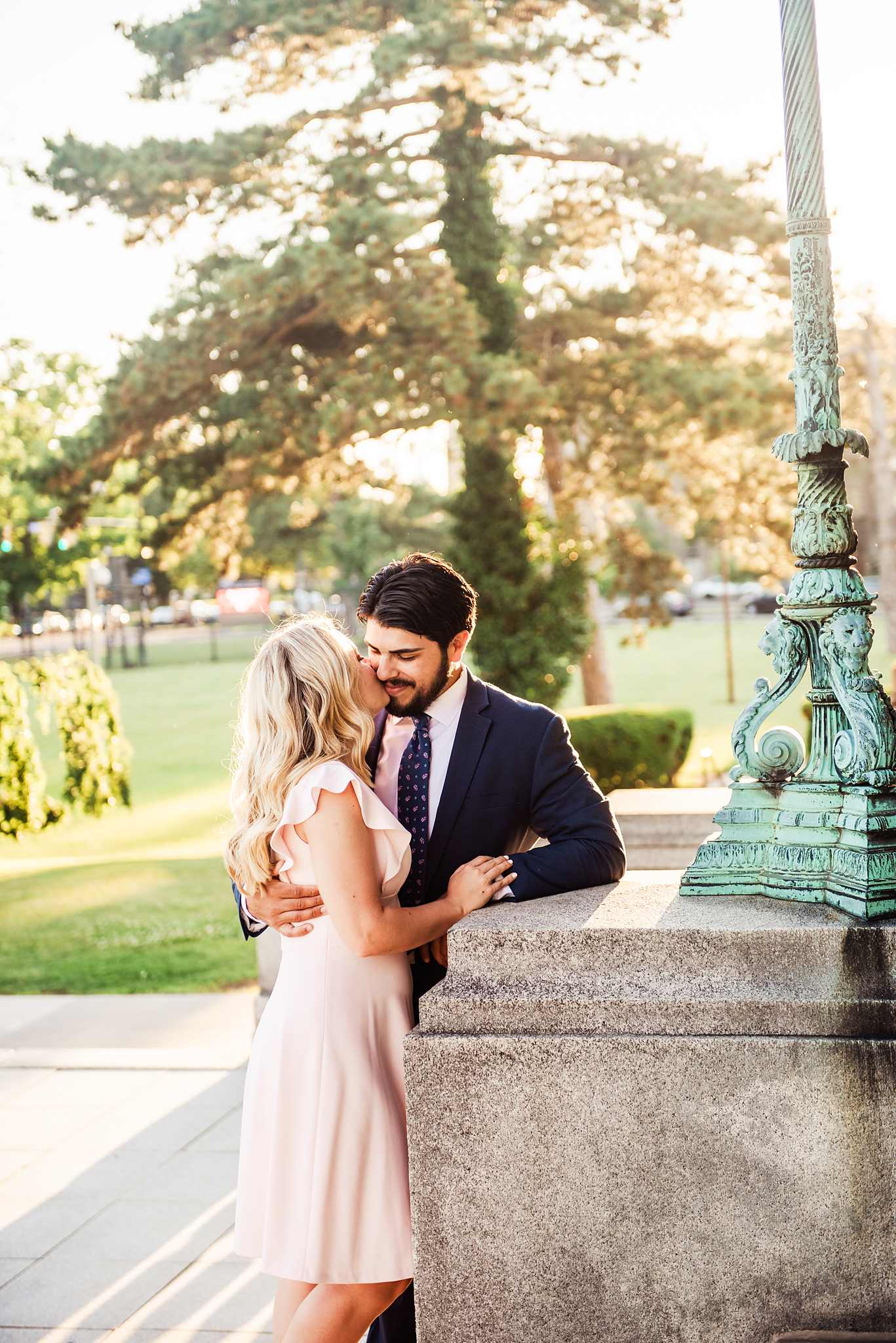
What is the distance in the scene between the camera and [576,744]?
477 inches

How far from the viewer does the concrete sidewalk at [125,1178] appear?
3.84 m

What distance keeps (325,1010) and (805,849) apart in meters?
1.11

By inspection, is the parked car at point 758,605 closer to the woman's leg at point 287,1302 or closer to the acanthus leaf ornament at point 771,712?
the acanthus leaf ornament at point 771,712

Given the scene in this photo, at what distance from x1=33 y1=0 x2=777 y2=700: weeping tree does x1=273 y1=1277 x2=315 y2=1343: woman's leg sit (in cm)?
1167

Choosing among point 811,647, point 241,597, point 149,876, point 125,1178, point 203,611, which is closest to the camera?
point 811,647

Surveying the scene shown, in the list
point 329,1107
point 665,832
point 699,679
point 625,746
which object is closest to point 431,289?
point 625,746

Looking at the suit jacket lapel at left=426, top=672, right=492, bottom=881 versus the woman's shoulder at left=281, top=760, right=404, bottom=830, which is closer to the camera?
the woman's shoulder at left=281, top=760, right=404, bottom=830

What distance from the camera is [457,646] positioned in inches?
117

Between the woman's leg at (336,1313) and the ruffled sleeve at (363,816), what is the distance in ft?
2.83

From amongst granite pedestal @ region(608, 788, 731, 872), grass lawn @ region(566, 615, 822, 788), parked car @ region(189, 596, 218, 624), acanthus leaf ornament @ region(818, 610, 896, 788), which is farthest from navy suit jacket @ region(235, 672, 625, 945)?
parked car @ region(189, 596, 218, 624)

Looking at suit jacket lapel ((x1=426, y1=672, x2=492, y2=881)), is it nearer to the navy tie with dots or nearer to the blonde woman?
the navy tie with dots

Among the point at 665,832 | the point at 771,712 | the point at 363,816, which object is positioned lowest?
the point at 665,832

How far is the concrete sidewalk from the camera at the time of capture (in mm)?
3842

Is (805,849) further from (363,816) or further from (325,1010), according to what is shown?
(325,1010)
